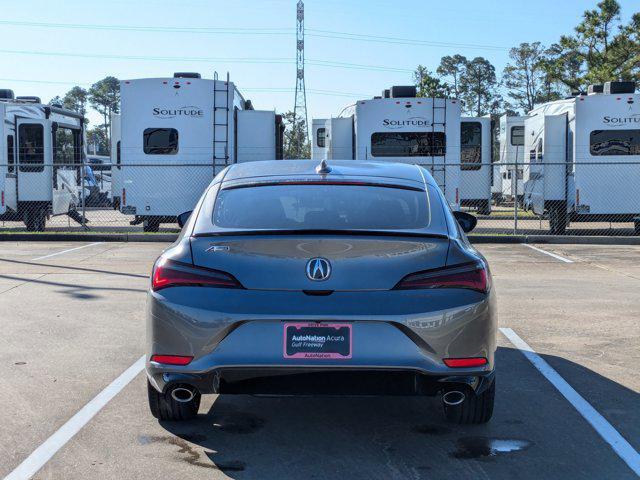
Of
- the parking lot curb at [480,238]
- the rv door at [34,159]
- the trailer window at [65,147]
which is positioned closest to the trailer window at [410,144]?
the parking lot curb at [480,238]

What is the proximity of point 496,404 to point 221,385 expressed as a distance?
2.11 metres

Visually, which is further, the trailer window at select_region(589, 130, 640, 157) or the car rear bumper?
the trailer window at select_region(589, 130, 640, 157)

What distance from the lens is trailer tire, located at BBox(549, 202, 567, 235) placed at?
19812 mm

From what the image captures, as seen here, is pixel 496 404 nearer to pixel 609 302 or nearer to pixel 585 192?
pixel 609 302

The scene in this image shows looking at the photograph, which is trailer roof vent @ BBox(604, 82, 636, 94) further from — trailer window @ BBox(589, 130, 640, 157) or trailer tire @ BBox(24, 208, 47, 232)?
trailer tire @ BBox(24, 208, 47, 232)

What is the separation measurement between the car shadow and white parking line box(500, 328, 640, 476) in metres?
0.05

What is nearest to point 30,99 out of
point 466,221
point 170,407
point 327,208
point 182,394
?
point 466,221

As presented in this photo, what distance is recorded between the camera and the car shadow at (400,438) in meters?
4.39

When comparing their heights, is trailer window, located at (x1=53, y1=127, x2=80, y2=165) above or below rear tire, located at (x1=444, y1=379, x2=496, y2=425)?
above

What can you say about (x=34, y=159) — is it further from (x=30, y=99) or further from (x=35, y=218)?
→ (x=30, y=99)

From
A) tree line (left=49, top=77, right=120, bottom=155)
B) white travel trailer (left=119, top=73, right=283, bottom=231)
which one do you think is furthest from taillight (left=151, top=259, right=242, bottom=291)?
tree line (left=49, top=77, right=120, bottom=155)

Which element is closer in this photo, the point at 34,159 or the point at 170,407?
the point at 170,407

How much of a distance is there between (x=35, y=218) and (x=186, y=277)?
17.7 m

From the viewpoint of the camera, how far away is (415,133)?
1903 cm
